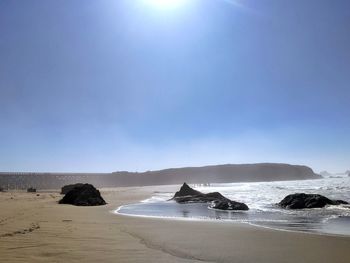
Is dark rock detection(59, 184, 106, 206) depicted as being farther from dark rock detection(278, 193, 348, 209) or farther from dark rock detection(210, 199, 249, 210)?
dark rock detection(278, 193, 348, 209)

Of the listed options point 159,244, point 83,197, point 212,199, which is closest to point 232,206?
point 212,199

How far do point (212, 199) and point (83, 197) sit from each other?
11954 mm

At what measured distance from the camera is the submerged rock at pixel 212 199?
1073 inches

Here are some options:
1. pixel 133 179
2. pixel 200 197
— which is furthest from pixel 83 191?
pixel 133 179

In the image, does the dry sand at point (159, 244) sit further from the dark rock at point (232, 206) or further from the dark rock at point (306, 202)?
the dark rock at point (306, 202)

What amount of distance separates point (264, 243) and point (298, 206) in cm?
1688

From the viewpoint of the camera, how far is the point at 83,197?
30.7 m

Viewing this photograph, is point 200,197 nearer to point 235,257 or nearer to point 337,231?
point 337,231

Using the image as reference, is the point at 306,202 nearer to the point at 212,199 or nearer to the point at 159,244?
the point at 212,199

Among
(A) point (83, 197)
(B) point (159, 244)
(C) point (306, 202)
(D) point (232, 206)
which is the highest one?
(A) point (83, 197)

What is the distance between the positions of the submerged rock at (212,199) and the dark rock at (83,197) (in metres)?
8.99

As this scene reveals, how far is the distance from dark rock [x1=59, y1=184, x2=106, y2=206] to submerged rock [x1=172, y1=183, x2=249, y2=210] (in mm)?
8995

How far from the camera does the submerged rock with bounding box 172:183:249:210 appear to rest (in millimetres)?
27266

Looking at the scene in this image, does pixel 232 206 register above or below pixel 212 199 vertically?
below
